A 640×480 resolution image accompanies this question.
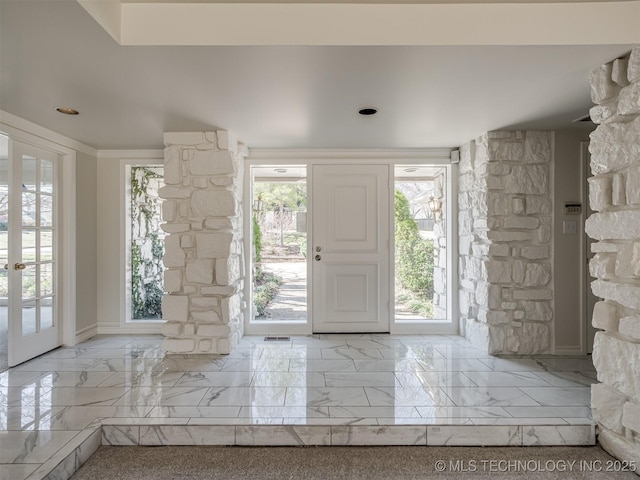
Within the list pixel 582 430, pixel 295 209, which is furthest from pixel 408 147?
pixel 582 430

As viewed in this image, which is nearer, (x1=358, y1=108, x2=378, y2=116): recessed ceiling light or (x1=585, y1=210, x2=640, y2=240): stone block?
(x1=585, y1=210, x2=640, y2=240): stone block

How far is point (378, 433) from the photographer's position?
6.78 feet

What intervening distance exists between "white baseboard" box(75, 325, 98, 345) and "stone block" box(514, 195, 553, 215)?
4.50 meters

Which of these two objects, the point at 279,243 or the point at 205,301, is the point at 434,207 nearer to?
the point at 279,243

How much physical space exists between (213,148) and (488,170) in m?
2.50

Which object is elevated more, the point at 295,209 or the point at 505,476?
the point at 295,209

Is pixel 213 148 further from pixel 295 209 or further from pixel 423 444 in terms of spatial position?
pixel 423 444

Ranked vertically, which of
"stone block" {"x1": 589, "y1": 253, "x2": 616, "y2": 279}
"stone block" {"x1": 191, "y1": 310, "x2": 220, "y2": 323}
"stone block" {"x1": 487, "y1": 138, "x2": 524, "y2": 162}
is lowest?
"stone block" {"x1": 191, "y1": 310, "x2": 220, "y2": 323}

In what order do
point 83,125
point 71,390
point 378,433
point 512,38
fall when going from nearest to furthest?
point 512,38 < point 378,433 < point 71,390 < point 83,125

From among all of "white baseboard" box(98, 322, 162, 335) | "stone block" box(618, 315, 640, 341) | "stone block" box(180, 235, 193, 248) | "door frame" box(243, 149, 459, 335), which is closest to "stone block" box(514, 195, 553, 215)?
"door frame" box(243, 149, 459, 335)

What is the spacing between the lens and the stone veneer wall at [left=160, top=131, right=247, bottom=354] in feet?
10.6

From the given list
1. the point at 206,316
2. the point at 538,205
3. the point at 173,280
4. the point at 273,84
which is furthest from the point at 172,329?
the point at 538,205

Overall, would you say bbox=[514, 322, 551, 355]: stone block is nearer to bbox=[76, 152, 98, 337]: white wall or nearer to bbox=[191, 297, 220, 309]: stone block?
bbox=[191, 297, 220, 309]: stone block

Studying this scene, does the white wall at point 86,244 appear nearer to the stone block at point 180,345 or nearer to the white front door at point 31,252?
the white front door at point 31,252
